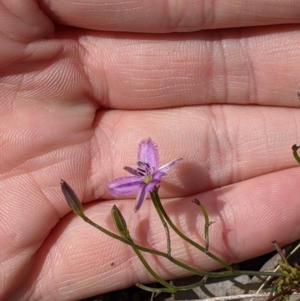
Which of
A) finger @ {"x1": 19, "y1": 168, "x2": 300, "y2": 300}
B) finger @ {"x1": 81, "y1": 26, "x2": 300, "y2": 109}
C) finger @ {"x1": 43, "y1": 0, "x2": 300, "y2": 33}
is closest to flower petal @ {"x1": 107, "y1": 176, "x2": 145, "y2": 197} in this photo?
finger @ {"x1": 19, "y1": 168, "x2": 300, "y2": 300}

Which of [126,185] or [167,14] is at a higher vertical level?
[167,14]

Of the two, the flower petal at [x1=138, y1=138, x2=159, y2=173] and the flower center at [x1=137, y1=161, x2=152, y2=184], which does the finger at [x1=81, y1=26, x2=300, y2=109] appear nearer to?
the flower petal at [x1=138, y1=138, x2=159, y2=173]

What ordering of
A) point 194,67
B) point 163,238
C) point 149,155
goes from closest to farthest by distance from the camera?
point 149,155 < point 163,238 < point 194,67

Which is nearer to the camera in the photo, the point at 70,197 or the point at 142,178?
the point at 70,197

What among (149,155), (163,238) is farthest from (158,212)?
(163,238)

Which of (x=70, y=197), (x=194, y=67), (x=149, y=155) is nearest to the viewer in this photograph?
(x=70, y=197)

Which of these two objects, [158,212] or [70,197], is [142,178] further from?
[70,197]

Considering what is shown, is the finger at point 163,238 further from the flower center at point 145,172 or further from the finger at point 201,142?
the flower center at point 145,172
